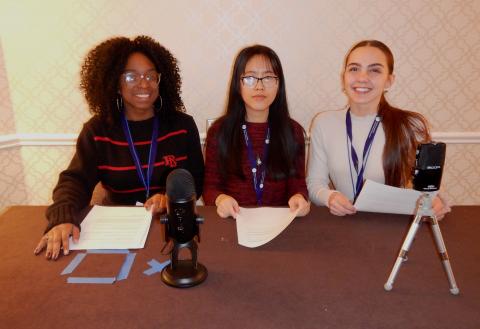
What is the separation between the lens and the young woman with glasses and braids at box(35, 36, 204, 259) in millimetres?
1979

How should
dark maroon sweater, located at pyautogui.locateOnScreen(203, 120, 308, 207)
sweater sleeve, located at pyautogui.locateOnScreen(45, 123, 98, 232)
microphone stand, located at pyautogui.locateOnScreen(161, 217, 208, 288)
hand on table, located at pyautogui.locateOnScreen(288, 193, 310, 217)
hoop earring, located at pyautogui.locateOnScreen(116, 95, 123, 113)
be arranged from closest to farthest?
microphone stand, located at pyautogui.locateOnScreen(161, 217, 208, 288)
sweater sleeve, located at pyautogui.locateOnScreen(45, 123, 98, 232)
hand on table, located at pyautogui.locateOnScreen(288, 193, 310, 217)
dark maroon sweater, located at pyautogui.locateOnScreen(203, 120, 308, 207)
hoop earring, located at pyautogui.locateOnScreen(116, 95, 123, 113)

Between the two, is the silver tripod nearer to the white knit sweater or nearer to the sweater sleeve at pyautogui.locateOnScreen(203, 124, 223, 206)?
the white knit sweater

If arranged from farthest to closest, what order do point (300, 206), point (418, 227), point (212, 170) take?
point (212, 170) → point (300, 206) → point (418, 227)

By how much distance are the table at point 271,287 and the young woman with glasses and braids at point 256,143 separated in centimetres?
62

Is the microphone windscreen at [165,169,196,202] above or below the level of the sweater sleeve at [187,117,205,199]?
above

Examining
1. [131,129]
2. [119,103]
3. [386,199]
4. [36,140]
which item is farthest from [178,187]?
[36,140]

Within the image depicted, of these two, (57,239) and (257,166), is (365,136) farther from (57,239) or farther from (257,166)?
(57,239)

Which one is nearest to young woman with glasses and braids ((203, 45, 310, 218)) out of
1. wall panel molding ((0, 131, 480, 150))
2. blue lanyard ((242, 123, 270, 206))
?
blue lanyard ((242, 123, 270, 206))

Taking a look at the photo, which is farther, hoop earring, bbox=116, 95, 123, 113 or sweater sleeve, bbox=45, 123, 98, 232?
hoop earring, bbox=116, 95, 123, 113

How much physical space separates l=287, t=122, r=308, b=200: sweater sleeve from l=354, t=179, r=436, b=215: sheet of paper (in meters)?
0.43

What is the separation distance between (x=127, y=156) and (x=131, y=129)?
172 mm

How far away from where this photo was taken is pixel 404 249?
96cm

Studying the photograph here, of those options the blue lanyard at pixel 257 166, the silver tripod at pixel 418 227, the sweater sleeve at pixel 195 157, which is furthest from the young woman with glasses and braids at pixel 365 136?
the silver tripod at pixel 418 227

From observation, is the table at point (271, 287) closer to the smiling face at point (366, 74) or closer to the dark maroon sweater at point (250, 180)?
the dark maroon sweater at point (250, 180)
